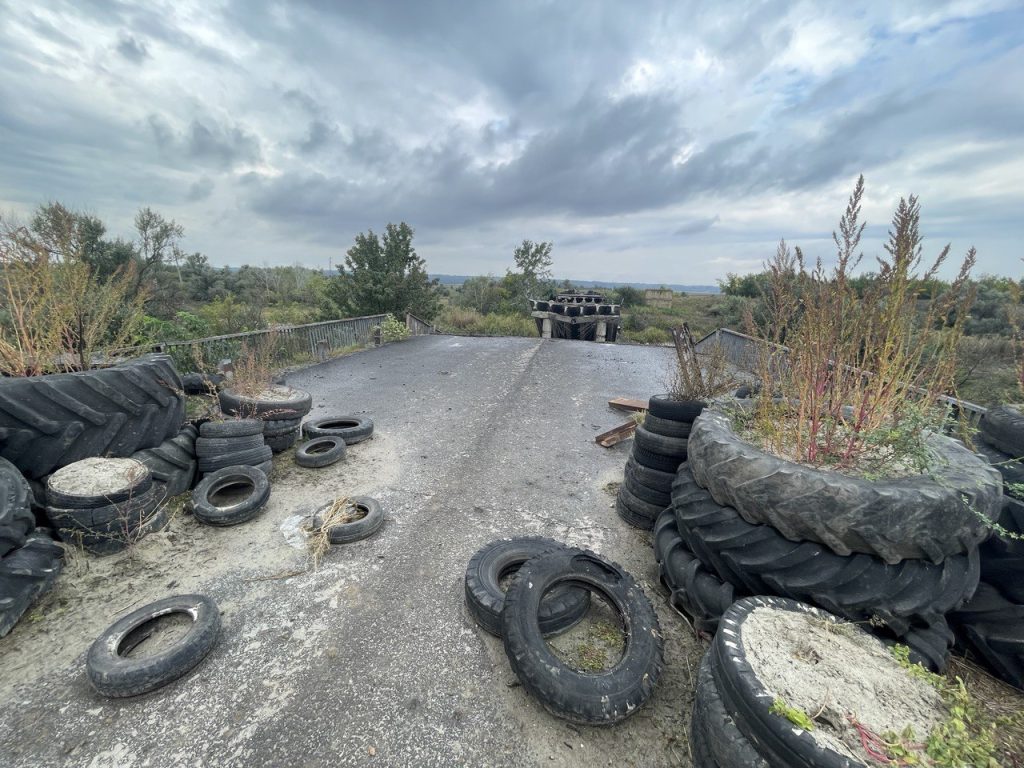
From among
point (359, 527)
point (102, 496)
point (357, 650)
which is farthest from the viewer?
point (359, 527)

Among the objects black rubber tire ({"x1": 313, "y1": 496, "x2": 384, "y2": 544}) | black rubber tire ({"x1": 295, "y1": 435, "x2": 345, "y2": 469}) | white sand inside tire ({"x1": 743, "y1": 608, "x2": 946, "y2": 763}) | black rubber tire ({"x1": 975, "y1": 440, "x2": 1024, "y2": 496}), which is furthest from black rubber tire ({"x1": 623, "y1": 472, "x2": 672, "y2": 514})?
black rubber tire ({"x1": 295, "y1": 435, "x2": 345, "y2": 469})

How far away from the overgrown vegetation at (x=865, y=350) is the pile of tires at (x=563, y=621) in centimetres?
143

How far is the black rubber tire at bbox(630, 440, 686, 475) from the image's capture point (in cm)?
332

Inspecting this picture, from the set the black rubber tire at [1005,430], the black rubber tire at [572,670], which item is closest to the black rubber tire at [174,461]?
the black rubber tire at [572,670]

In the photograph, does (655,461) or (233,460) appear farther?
(233,460)

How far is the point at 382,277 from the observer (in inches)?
637

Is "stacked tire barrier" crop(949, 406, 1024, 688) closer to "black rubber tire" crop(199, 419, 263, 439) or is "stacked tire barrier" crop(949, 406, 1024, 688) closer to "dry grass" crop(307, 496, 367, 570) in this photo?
"dry grass" crop(307, 496, 367, 570)

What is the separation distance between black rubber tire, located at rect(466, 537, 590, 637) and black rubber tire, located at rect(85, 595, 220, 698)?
4.91ft

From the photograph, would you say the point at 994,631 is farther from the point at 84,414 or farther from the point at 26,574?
the point at 84,414

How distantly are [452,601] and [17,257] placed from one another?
16.1ft

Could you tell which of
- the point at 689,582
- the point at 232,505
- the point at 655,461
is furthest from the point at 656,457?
the point at 232,505

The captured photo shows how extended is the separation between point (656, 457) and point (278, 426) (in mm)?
4076

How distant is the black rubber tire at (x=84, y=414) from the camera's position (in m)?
2.76

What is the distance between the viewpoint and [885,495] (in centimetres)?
183
